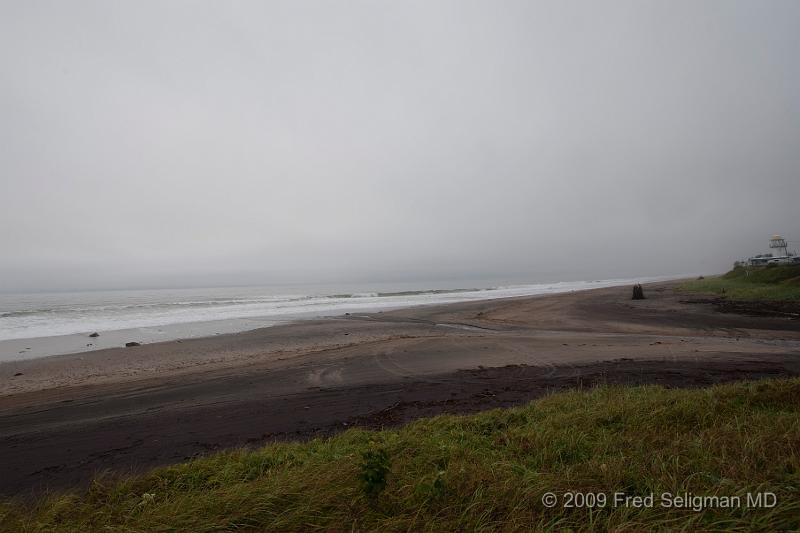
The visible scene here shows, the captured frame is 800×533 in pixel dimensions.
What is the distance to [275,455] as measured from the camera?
187 inches

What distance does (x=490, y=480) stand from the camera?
3125mm

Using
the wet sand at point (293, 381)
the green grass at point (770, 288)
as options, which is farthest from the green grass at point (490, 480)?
the green grass at point (770, 288)

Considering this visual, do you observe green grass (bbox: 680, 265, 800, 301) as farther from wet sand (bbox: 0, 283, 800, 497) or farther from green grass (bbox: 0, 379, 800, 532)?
green grass (bbox: 0, 379, 800, 532)

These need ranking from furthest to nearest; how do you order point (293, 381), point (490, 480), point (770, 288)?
1. point (770, 288)
2. point (293, 381)
3. point (490, 480)

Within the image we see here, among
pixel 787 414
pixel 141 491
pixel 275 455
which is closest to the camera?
pixel 141 491

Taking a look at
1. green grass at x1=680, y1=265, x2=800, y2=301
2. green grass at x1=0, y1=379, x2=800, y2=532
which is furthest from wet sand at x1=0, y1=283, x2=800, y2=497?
green grass at x1=680, y1=265, x2=800, y2=301

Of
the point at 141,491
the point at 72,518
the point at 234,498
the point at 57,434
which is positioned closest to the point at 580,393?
the point at 234,498

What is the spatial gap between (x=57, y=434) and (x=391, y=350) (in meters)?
9.38

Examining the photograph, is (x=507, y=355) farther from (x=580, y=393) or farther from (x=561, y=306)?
(x=561, y=306)

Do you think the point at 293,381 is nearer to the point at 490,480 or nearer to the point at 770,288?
the point at 490,480

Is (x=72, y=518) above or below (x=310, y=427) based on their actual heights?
above

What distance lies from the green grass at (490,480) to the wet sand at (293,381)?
191 centimetres

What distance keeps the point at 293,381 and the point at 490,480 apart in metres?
7.85

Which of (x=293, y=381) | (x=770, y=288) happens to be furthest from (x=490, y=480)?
(x=770, y=288)
